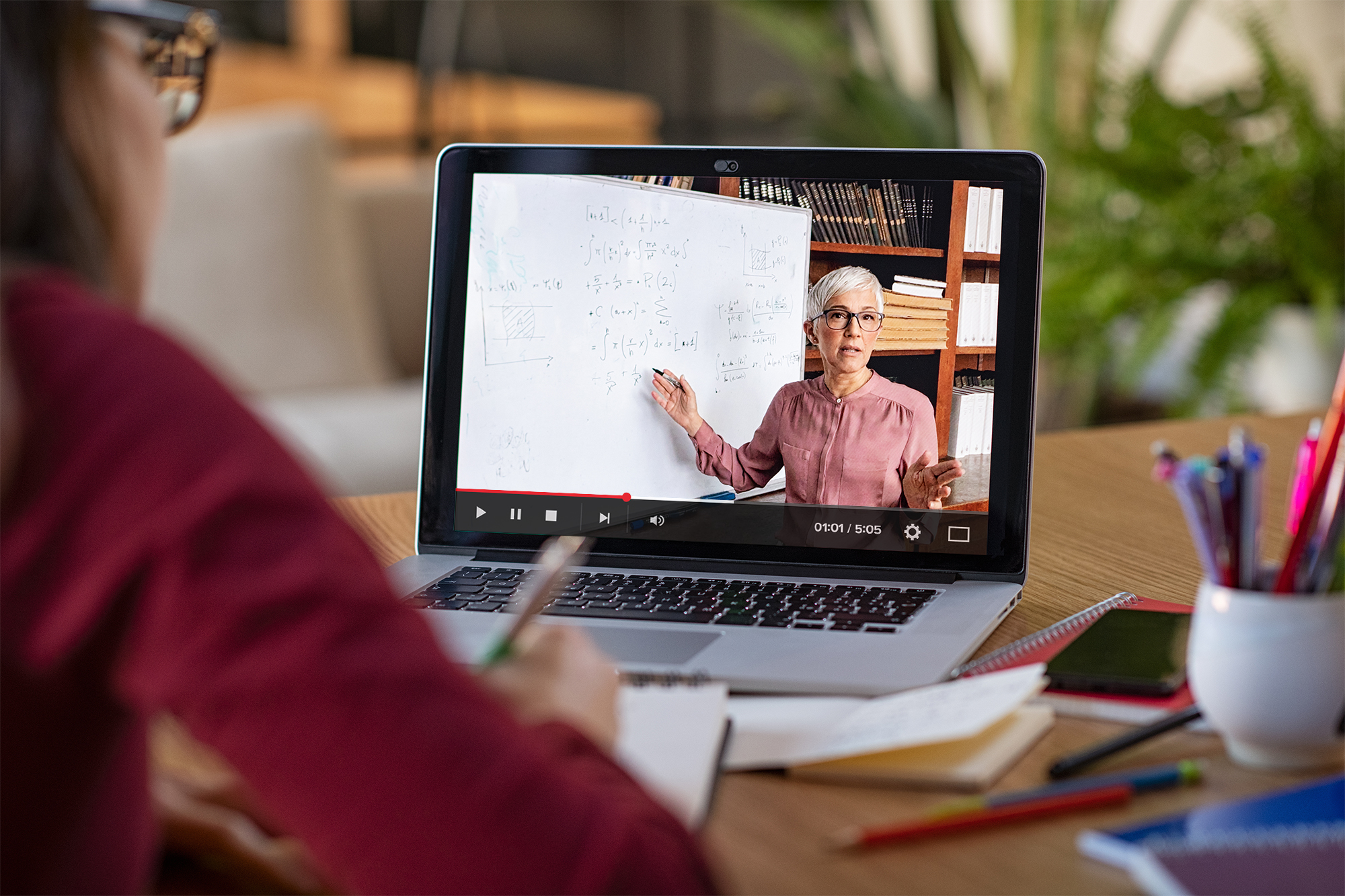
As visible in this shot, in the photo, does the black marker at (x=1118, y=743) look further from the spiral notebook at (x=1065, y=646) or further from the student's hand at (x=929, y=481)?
the student's hand at (x=929, y=481)

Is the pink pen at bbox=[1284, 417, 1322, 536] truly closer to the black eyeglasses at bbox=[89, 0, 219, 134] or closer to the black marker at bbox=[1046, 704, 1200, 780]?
the black marker at bbox=[1046, 704, 1200, 780]

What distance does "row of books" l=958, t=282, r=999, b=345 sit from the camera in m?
0.83

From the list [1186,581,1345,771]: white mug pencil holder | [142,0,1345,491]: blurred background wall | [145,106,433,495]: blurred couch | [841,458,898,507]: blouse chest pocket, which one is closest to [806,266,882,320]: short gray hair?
[841,458,898,507]: blouse chest pocket

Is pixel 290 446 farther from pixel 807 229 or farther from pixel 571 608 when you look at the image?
pixel 807 229

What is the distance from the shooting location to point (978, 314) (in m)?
0.83

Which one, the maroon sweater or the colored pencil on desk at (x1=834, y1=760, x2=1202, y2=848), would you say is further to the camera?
the colored pencil on desk at (x1=834, y1=760, x2=1202, y2=848)

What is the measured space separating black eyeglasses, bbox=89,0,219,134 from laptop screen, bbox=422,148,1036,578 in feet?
0.80

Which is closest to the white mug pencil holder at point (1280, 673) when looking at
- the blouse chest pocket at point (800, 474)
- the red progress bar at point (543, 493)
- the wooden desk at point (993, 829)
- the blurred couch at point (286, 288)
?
the wooden desk at point (993, 829)

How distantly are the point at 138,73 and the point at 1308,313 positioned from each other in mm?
1903

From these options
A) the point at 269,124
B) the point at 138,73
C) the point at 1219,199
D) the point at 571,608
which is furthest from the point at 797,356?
the point at 269,124

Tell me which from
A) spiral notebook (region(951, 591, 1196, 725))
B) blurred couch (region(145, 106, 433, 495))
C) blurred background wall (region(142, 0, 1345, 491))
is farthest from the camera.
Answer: blurred couch (region(145, 106, 433, 495))

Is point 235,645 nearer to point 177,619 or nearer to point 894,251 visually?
point 177,619

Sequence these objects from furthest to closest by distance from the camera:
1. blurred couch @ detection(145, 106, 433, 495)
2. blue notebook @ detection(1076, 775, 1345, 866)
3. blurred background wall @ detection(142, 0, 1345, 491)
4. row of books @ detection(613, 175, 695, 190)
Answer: blurred couch @ detection(145, 106, 433, 495) < blurred background wall @ detection(142, 0, 1345, 491) < row of books @ detection(613, 175, 695, 190) < blue notebook @ detection(1076, 775, 1345, 866)

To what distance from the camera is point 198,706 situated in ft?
1.16
